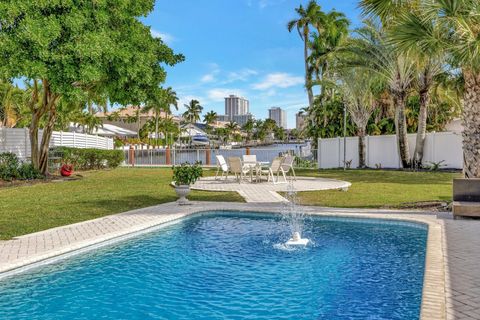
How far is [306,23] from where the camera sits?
41656 millimetres

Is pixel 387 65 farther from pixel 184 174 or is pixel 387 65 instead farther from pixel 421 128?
pixel 184 174

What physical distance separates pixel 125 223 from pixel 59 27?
9.06 metres

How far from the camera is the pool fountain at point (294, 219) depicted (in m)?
7.65

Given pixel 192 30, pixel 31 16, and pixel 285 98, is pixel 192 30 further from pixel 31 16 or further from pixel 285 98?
pixel 285 98

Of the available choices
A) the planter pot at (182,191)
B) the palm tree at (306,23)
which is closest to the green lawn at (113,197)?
the planter pot at (182,191)

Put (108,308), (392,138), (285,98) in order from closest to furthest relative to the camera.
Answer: (108,308) → (392,138) → (285,98)

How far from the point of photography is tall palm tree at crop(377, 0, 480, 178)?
31.7 feet

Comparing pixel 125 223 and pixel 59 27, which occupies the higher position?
pixel 59 27

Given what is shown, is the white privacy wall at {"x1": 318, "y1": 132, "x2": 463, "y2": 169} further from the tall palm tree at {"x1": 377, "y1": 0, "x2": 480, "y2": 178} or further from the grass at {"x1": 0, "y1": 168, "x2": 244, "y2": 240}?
the grass at {"x1": 0, "y1": 168, "x2": 244, "y2": 240}

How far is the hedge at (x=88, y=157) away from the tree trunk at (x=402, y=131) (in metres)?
17.8

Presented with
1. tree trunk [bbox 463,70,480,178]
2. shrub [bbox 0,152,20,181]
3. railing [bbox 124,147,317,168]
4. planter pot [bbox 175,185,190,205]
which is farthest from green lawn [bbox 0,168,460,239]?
railing [bbox 124,147,317,168]

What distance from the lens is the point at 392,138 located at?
2558cm

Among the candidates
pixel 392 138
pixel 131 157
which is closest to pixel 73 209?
pixel 392 138

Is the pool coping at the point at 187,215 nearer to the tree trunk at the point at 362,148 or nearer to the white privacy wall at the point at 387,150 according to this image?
the white privacy wall at the point at 387,150
